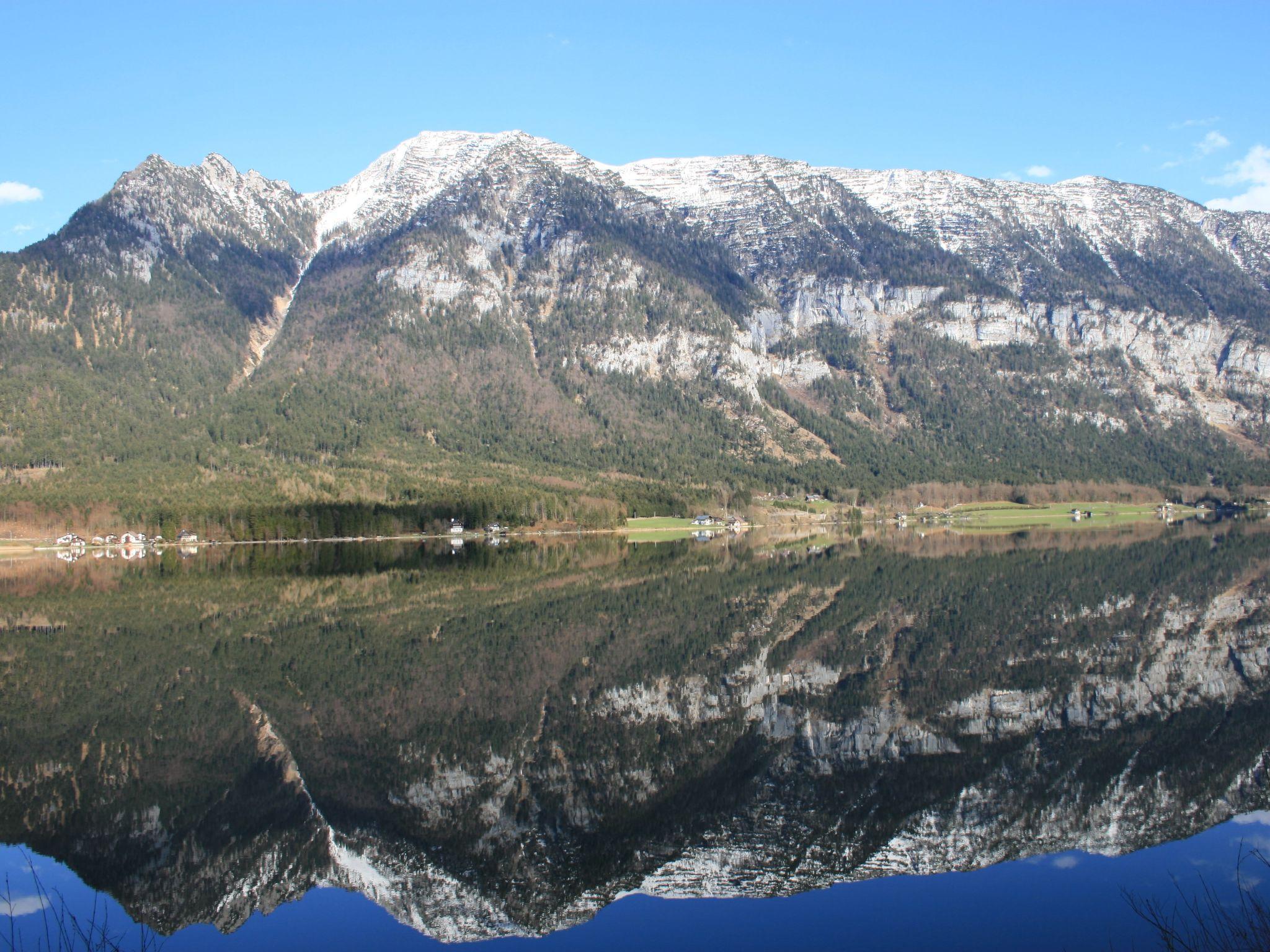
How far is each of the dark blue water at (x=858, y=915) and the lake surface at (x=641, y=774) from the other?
0.06m

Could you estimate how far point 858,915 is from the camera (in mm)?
14547

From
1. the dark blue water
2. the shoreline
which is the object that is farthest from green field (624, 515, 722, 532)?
the dark blue water

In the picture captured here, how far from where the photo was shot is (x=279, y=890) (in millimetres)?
16016

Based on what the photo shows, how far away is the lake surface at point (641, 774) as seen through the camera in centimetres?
1504

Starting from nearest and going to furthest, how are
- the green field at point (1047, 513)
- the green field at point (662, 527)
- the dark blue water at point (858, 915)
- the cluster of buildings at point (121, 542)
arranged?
the dark blue water at point (858, 915) < the cluster of buildings at point (121, 542) < the green field at point (662, 527) < the green field at point (1047, 513)

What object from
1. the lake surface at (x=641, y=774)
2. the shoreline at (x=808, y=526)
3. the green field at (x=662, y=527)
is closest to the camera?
the lake surface at (x=641, y=774)

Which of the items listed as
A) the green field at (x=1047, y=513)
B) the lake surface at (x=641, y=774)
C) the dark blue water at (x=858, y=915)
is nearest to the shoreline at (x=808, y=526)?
the green field at (x=1047, y=513)

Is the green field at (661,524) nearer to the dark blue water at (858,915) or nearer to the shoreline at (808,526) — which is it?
the shoreline at (808,526)

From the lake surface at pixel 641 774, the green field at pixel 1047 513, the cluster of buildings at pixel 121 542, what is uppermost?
the lake surface at pixel 641 774

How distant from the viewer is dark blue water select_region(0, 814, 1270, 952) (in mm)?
13719

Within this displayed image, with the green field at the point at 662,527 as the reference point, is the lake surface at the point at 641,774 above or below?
above

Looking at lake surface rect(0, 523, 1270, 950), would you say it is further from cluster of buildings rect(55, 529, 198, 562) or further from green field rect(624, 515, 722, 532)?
green field rect(624, 515, 722, 532)

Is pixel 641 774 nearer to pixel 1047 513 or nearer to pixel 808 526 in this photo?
pixel 808 526

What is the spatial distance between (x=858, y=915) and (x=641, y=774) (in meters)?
6.91
